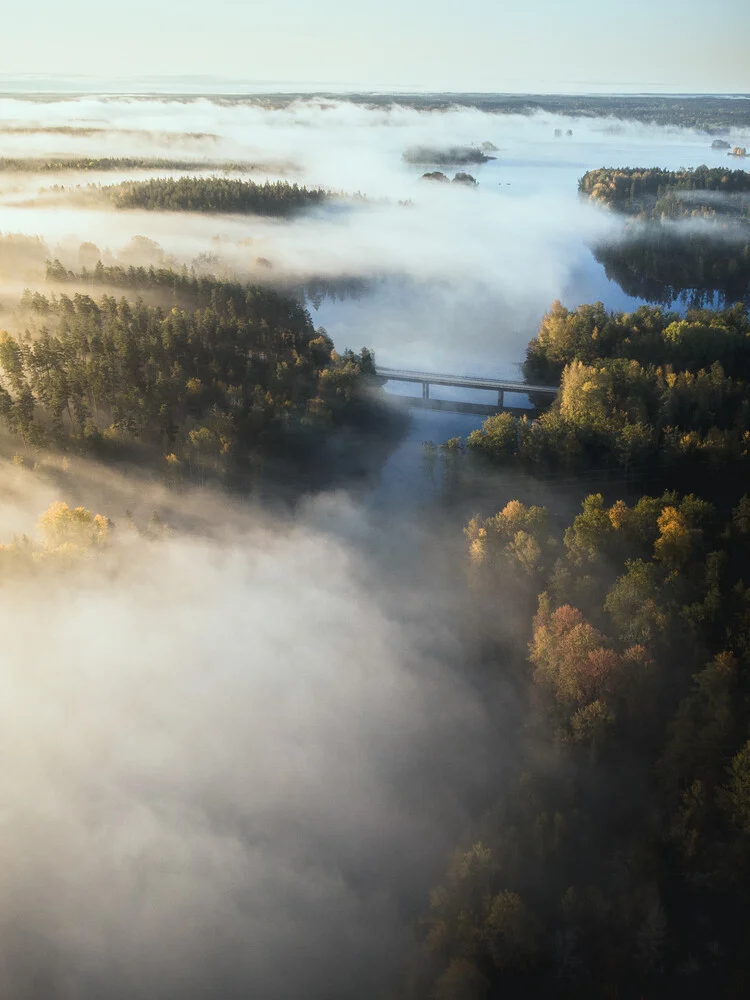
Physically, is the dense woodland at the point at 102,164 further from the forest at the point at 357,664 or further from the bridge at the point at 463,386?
the bridge at the point at 463,386

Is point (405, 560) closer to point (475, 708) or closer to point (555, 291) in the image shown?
point (475, 708)

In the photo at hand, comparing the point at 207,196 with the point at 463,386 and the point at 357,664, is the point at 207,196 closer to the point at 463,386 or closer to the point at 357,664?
the point at 463,386

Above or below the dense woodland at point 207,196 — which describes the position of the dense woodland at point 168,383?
below

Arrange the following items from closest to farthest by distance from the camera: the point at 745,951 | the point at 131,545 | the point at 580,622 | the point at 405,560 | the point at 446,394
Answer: the point at 745,951 < the point at 580,622 < the point at 131,545 < the point at 405,560 < the point at 446,394

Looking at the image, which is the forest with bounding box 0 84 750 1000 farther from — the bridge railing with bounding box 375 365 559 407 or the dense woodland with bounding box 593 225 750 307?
the dense woodland with bounding box 593 225 750 307

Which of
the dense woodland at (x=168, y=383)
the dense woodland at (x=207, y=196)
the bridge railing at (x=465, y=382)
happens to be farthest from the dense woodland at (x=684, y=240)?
the dense woodland at (x=168, y=383)

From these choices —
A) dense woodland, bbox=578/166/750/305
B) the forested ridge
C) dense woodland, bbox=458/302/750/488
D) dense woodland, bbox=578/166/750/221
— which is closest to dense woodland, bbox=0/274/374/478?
dense woodland, bbox=458/302/750/488

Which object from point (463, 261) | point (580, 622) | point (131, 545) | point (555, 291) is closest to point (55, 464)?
point (131, 545)
